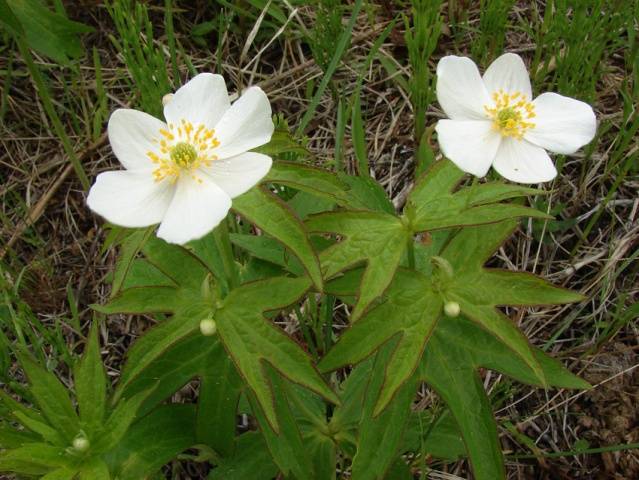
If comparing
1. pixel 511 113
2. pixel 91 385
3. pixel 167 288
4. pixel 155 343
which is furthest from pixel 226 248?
pixel 511 113

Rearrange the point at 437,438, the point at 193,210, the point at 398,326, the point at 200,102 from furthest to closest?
1. the point at 437,438
2. the point at 200,102
3. the point at 398,326
4. the point at 193,210

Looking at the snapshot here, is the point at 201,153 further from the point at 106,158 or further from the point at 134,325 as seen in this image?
the point at 106,158

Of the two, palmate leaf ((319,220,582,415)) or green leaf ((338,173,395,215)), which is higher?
green leaf ((338,173,395,215))

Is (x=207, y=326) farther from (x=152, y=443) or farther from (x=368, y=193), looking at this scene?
(x=368, y=193)

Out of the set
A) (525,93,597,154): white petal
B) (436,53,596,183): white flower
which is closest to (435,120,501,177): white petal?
(436,53,596,183): white flower

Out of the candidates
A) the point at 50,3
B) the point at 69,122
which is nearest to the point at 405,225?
the point at 69,122

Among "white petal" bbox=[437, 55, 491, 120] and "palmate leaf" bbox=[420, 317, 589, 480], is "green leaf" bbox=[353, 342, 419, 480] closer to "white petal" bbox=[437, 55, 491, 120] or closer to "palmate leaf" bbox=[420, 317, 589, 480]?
"palmate leaf" bbox=[420, 317, 589, 480]

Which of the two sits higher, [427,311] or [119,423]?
[427,311]
